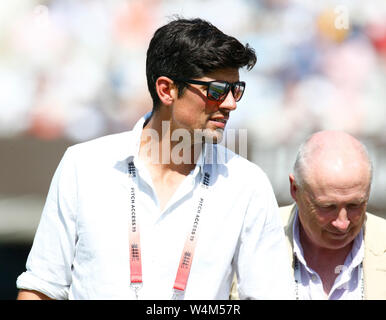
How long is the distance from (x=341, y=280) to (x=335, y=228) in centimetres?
25

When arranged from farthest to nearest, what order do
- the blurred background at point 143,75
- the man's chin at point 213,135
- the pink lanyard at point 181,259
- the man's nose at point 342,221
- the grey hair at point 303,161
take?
the blurred background at point 143,75
the grey hair at point 303,161
the man's nose at point 342,221
the man's chin at point 213,135
the pink lanyard at point 181,259

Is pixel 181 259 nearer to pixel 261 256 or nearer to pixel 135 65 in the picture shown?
pixel 261 256

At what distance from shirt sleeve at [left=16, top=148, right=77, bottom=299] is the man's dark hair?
1.85 ft

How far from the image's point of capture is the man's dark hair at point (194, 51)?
8.50ft

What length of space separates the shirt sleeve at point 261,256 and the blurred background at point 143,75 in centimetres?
198

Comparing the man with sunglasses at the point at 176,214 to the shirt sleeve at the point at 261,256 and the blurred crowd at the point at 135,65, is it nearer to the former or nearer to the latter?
the shirt sleeve at the point at 261,256

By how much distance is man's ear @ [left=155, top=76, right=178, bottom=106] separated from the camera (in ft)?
8.89

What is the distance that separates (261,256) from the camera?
2.55 meters

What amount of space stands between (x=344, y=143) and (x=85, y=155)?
4.07 feet

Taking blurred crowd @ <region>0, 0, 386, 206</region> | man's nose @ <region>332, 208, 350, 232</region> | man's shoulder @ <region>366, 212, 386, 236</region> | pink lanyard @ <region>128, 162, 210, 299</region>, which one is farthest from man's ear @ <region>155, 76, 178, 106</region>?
blurred crowd @ <region>0, 0, 386, 206</region>

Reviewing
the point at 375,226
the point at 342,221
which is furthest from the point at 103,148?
the point at 375,226

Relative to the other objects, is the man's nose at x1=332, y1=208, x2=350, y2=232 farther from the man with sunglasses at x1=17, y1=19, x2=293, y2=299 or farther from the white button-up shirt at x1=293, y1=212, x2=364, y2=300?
the man with sunglasses at x1=17, y1=19, x2=293, y2=299

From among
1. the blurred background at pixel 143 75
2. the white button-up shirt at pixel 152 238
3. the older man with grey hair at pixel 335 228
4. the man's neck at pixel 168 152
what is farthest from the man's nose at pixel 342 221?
the blurred background at pixel 143 75
